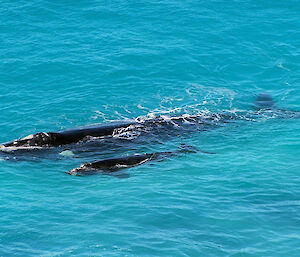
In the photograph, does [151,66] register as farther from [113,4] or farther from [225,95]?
[113,4]

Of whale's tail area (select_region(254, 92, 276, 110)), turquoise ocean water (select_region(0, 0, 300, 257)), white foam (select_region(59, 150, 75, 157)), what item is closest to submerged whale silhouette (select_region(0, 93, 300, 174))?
whale's tail area (select_region(254, 92, 276, 110))

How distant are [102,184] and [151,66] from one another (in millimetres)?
12468

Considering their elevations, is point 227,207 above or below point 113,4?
below

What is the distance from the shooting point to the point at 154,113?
2358 cm

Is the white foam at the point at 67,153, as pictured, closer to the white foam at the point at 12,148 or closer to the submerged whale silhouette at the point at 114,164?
the white foam at the point at 12,148

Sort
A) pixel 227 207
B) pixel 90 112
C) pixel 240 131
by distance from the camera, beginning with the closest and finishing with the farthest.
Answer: pixel 227 207 < pixel 240 131 < pixel 90 112

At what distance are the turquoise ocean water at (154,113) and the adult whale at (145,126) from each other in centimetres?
69

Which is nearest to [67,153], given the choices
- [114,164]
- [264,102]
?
[114,164]

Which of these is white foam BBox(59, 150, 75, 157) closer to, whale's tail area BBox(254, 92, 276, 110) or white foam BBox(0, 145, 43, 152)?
white foam BBox(0, 145, 43, 152)

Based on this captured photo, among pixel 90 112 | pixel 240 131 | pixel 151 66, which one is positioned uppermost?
pixel 151 66

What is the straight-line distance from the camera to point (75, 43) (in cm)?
3047

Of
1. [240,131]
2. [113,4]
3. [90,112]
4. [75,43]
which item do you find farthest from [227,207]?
[113,4]

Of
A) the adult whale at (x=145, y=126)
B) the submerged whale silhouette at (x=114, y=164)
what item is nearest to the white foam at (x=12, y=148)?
the adult whale at (x=145, y=126)

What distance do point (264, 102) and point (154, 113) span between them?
17.9 feet
